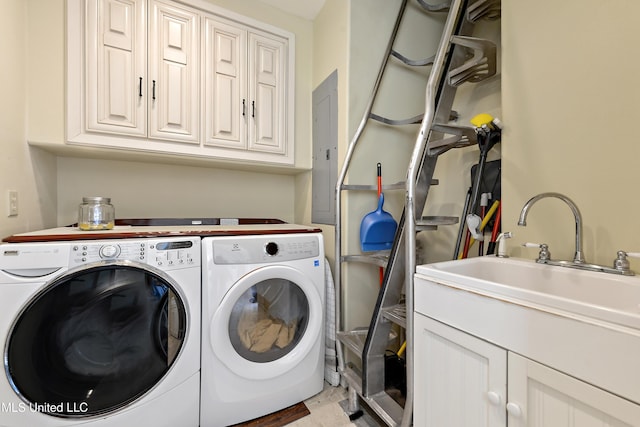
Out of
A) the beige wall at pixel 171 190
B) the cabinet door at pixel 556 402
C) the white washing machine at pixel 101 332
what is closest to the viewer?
the cabinet door at pixel 556 402

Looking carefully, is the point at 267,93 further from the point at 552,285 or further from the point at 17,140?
the point at 552,285

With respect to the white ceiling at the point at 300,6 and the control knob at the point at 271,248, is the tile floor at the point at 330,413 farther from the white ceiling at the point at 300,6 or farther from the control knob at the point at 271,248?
the white ceiling at the point at 300,6

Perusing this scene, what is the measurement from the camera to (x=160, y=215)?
1897 millimetres

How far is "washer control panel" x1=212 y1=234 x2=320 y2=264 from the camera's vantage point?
50.6 inches

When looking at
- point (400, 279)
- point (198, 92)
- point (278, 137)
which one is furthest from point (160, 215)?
point (400, 279)

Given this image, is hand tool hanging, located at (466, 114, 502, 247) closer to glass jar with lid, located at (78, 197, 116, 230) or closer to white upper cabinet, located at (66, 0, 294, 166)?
white upper cabinet, located at (66, 0, 294, 166)

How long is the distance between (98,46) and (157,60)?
0.27 metres

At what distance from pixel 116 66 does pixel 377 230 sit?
175 centimetres

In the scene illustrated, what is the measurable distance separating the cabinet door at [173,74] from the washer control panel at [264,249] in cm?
80

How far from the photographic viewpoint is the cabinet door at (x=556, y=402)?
502 mm

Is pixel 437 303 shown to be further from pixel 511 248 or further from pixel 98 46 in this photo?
pixel 98 46

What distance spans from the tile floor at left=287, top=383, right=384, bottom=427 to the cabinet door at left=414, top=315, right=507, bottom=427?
22.0 inches

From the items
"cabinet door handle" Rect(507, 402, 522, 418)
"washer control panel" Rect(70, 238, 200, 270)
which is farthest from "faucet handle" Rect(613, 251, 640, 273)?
"washer control panel" Rect(70, 238, 200, 270)

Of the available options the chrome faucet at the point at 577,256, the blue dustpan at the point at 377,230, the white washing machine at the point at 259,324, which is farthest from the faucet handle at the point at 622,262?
the white washing machine at the point at 259,324
